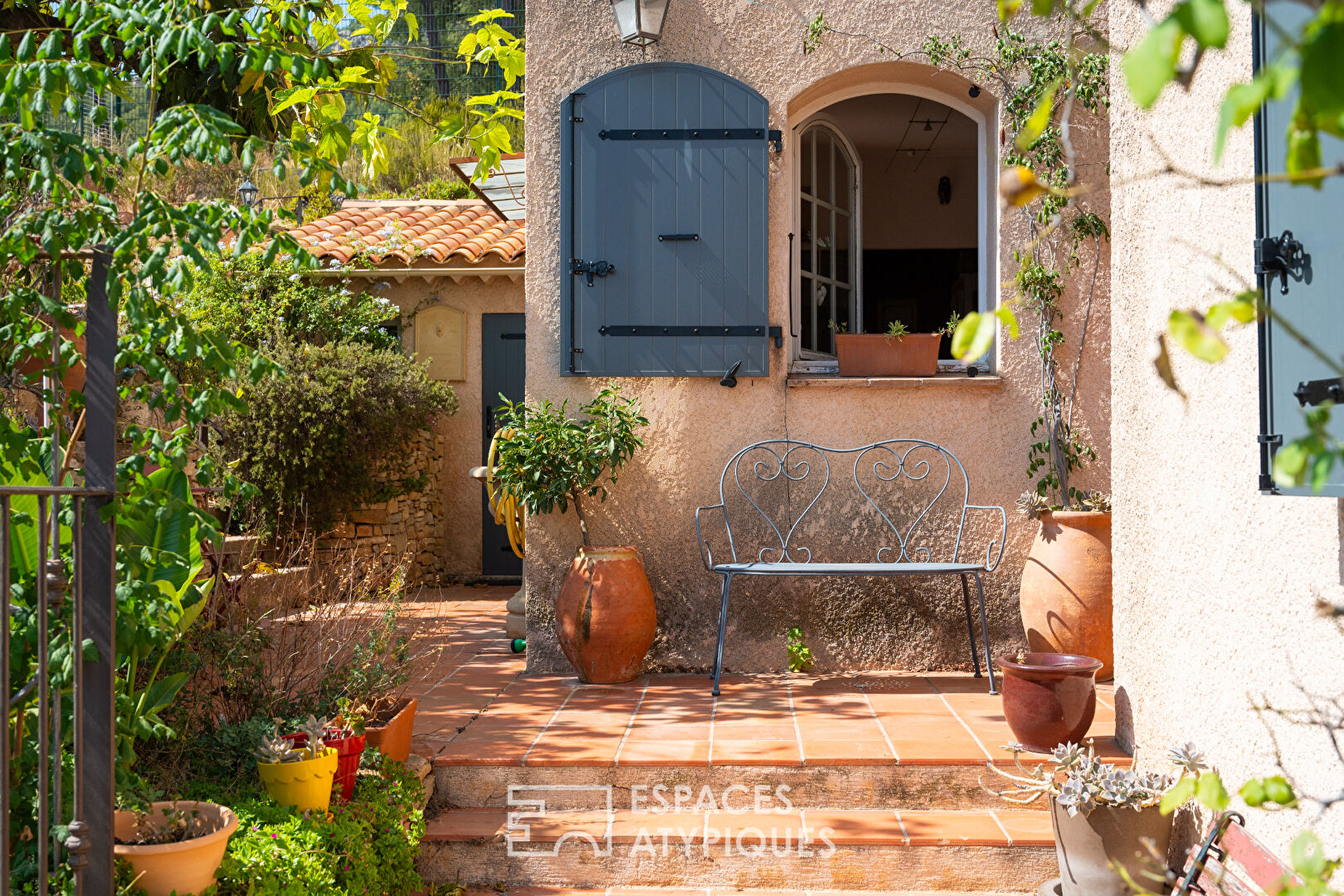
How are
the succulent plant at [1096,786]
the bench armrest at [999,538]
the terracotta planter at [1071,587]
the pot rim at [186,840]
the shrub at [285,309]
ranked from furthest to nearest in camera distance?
1. the shrub at [285,309]
2. the bench armrest at [999,538]
3. the terracotta planter at [1071,587]
4. the succulent plant at [1096,786]
5. the pot rim at [186,840]

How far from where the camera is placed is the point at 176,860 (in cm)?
242

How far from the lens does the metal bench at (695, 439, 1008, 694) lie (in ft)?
16.3

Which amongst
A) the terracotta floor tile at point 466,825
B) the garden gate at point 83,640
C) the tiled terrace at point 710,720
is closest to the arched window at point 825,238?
the tiled terrace at point 710,720

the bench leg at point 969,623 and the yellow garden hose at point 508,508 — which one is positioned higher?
the yellow garden hose at point 508,508

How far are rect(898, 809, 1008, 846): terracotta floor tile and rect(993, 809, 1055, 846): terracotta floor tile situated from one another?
0.03 metres

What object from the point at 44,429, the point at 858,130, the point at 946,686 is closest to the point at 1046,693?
the point at 946,686

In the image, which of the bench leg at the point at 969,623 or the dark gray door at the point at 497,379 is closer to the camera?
the bench leg at the point at 969,623

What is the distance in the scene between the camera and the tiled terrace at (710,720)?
11.6 feet

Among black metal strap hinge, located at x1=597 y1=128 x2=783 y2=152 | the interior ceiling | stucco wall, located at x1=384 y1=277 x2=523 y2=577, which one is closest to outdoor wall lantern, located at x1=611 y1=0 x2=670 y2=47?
black metal strap hinge, located at x1=597 y1=128 x2=783 y2=152

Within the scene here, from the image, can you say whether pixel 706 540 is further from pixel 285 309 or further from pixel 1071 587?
pixel 285 309

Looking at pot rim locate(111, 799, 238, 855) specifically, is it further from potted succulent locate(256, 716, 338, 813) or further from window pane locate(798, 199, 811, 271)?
window pane locate(798, 199, 811, 271)

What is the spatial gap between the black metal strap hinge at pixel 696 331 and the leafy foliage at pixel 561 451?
0.29 m

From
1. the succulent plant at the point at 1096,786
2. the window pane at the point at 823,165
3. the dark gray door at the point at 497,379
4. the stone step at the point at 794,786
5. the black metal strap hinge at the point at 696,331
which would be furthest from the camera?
the dark gray door at the point at 497,379

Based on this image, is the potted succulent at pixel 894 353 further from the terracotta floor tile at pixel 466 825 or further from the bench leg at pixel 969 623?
the terracotta floor tile at pixel 466 825
